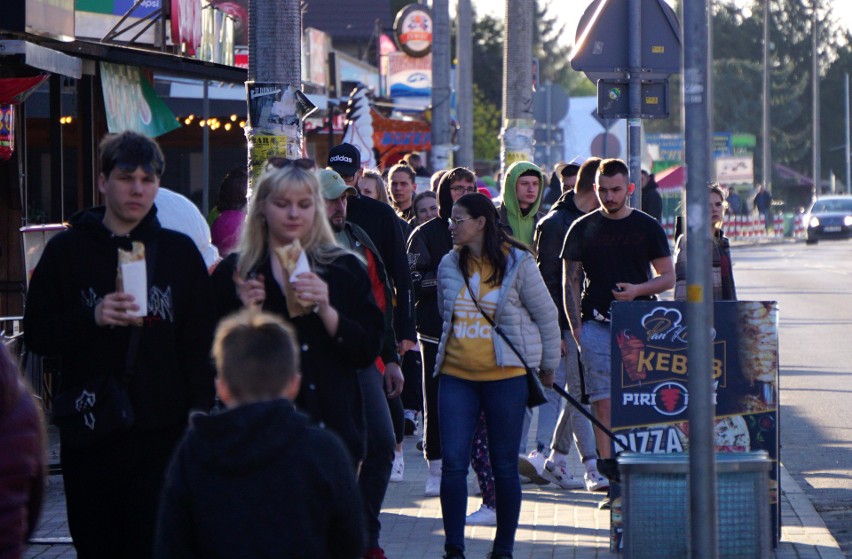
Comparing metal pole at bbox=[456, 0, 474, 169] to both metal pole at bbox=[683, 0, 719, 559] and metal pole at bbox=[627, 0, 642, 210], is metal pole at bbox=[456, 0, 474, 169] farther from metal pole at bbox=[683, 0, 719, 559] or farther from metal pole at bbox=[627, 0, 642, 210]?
metal pole at bbox=[683, 0, 719, 559]

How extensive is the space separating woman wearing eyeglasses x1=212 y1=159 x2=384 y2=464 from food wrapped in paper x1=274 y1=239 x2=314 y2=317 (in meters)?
0.04

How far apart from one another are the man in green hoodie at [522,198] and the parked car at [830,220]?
141 feet

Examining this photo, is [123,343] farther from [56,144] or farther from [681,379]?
[56,144]

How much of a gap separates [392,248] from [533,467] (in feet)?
7.13

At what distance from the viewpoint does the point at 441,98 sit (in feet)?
75.2

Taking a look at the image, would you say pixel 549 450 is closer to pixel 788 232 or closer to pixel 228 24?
pixel 228 24

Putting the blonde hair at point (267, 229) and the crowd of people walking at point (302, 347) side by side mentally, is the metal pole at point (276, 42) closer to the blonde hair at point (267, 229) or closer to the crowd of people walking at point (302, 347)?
the crowd of people walking at point (302, 347)

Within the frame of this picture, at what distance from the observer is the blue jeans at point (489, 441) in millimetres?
6801

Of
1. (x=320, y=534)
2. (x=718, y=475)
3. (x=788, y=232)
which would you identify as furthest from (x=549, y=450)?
(x=788, y=232)

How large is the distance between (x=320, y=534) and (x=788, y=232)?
6079 cm

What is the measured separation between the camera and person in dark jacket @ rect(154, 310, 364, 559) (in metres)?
3.55

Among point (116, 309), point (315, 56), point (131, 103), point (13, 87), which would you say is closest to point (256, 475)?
point (116, 309)

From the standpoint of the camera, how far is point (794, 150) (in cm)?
10988

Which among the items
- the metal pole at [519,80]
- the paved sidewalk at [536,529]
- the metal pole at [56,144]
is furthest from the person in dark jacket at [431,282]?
the metal pole at [519,80]
